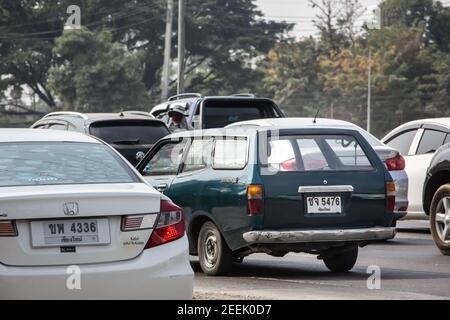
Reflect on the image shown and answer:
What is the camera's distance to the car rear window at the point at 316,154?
37.8 ft

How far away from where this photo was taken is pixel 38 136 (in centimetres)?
814

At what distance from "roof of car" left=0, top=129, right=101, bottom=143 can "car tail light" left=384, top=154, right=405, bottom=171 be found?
793 centimetres

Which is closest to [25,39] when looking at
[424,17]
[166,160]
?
[424,17]

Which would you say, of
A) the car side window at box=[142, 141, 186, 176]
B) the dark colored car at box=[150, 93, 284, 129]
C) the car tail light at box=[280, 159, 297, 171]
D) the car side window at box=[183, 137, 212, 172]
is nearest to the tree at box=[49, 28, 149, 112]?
the dark colored car at box=[150, 93, 284, 129]

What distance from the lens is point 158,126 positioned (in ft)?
58.4

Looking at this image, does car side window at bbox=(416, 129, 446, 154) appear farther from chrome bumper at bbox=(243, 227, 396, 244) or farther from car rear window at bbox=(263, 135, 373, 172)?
chrome bumper at bbox=(243, 227, 396, 244)

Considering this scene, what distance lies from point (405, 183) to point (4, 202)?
Result: 9524mm

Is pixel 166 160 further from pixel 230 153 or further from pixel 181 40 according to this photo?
pixel 181 40

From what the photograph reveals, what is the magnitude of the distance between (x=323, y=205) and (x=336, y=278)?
0.77 metres

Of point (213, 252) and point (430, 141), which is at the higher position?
point (430, 141)

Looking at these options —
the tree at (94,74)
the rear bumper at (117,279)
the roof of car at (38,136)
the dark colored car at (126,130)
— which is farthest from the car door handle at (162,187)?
the tree at (94,74)

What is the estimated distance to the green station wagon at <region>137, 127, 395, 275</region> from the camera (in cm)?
1116

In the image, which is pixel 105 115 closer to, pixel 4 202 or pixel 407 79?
pixel 4 202
